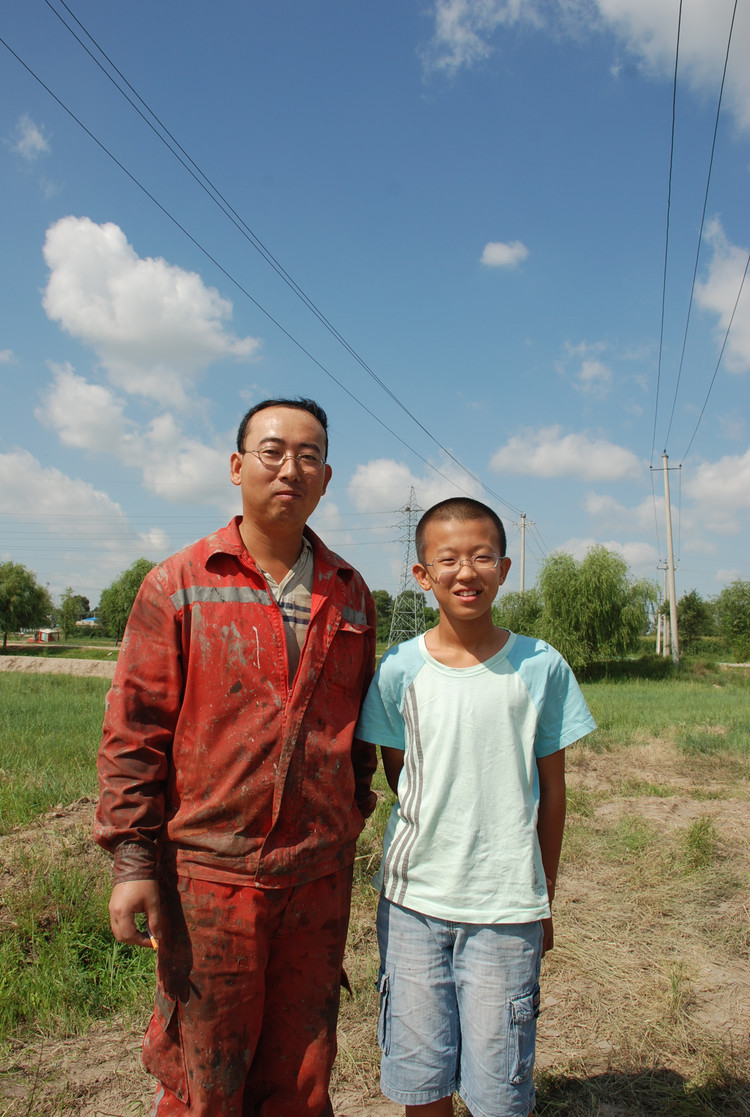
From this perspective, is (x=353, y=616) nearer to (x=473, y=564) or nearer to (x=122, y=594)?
(x=473, y=564)

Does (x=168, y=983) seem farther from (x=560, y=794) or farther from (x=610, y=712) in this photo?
(x=610, y=712)

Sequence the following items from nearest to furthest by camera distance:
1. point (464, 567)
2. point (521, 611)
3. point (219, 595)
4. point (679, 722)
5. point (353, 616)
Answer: point (219, 595) → point (464, 567) → point (353, 616) → point (679, 722) → point (521, 611)

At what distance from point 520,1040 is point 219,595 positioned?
4.34ft

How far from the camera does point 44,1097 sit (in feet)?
7.84

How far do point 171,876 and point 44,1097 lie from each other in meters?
1.36

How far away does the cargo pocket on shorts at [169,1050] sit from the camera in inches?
68.3

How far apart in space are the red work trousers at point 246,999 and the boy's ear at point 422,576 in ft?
2.76

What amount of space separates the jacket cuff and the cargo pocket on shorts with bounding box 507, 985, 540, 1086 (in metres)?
0.94

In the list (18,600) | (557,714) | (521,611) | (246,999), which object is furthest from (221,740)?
(18,600)

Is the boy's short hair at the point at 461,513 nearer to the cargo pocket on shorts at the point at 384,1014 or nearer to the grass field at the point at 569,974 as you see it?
the cargo pocket on shorts at the point at 384,1014

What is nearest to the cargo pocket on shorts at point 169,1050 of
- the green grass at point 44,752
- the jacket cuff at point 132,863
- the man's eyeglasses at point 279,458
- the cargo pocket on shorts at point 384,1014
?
the jacket cuff at point 132,863

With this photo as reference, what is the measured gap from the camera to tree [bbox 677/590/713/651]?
51.0m

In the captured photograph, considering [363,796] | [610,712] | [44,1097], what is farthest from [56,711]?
[363,796]

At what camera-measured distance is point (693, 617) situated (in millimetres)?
51500
